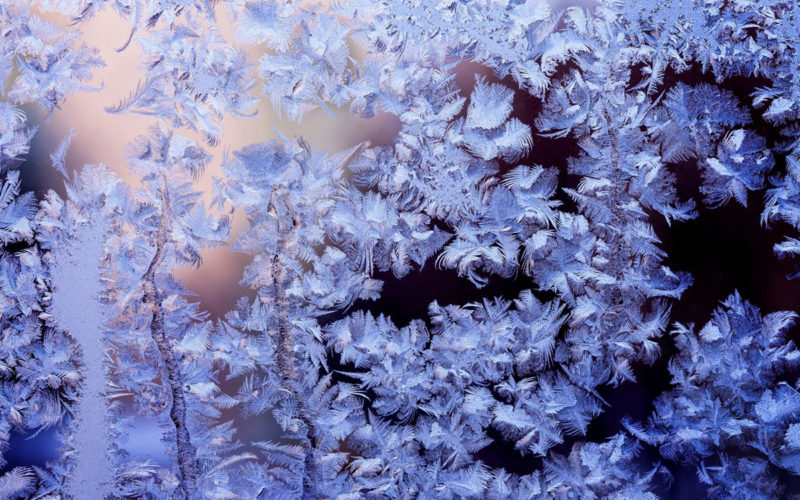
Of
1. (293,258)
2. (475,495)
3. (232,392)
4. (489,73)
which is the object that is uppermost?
(489,73)

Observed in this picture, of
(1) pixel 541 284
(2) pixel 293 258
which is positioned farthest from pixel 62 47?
(1) pixel 541 284

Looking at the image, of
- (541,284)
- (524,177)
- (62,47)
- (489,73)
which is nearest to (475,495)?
(541,284)

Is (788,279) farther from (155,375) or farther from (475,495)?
(155,375)

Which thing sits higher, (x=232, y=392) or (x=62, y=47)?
(x=62, y=47)

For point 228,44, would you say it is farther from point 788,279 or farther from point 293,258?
point 788,279

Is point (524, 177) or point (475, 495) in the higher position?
point (524, 177)

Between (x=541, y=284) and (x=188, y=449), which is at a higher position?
(x=541, y=284)

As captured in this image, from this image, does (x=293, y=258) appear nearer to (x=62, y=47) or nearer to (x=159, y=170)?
(x=159, y=170)

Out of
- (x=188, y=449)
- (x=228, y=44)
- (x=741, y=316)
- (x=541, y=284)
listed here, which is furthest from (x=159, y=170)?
(x=741, y=316)
